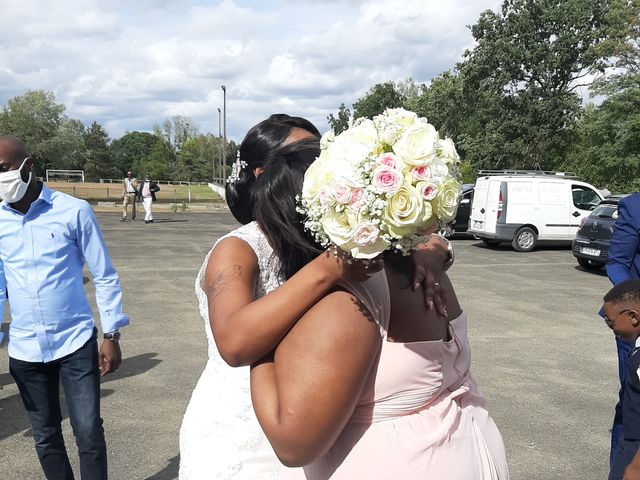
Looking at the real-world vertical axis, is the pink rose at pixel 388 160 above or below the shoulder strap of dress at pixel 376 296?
above

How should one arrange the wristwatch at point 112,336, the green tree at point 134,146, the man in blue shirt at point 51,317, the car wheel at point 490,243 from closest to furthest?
the man in blue shirt at point 51,317, the wristwatch at point 112,336, the car wheel at point 490,243, the green tree at point 134,146

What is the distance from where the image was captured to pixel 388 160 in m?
1.34

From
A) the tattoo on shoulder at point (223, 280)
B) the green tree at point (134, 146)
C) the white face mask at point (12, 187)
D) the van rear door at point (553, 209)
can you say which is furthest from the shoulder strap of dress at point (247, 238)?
the green tree at point (134, 146)

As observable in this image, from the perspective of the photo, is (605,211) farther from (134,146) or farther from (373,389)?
(134,146)

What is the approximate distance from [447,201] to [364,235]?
252 mm

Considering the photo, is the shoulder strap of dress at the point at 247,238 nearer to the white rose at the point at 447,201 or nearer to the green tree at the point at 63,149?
the white rose at the point at 447,201

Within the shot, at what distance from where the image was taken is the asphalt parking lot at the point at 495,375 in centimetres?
404

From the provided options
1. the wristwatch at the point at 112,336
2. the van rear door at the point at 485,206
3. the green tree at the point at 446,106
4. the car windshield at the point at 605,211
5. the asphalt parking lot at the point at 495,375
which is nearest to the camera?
the wristwatch at the point at 112,336

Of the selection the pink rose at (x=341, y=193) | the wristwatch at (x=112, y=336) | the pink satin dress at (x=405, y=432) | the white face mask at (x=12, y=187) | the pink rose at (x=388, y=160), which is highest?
the pink rose at (x=388, y=160)

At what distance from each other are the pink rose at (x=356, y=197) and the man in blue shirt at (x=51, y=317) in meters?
2.21

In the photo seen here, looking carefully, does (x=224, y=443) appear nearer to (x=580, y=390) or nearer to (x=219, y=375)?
(x=219, y=375)

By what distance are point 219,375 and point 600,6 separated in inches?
1532

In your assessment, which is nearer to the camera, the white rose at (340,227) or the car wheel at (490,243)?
the white rose at (340,227)

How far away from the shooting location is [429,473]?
1426mm
